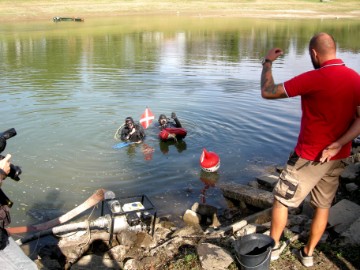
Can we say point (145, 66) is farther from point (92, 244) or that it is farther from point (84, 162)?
point (92, 244)

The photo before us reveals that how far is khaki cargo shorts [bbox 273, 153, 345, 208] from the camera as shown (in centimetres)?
445

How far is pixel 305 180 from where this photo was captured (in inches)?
176

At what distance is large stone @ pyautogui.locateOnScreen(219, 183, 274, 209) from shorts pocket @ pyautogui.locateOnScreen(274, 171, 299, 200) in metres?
2.62

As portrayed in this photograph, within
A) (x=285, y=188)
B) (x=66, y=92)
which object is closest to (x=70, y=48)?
(x=66, y=92)

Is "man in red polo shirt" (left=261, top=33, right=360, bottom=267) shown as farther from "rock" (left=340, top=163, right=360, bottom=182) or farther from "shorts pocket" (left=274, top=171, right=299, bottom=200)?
"rock" (left=340, top=163, right=360, bottom=182)

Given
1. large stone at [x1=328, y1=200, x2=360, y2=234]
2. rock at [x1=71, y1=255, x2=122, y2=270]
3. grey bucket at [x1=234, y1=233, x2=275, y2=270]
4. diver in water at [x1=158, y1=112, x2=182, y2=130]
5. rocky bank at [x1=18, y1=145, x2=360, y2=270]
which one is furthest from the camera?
diver in water at [x1=158, y1=112, x2=182, y2=130]

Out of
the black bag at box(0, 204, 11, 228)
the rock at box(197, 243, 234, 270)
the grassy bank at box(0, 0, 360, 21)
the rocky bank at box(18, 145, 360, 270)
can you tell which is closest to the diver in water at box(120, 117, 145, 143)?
the rocky bank at box(18, 145, 360, 270)

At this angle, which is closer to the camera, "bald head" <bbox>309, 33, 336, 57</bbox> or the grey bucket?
"bald head" <bbox>309, 33, 336, 57</bbox>

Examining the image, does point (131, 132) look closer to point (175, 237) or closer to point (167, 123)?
point (167, 123)

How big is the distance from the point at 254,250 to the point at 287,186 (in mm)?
888

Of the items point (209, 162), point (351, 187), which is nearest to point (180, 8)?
point (209, 162)

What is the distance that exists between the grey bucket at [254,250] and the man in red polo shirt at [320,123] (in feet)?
0.91

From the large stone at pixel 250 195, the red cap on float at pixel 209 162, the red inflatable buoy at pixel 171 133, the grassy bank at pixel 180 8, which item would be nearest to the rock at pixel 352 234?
the large stone at pixel 250 195

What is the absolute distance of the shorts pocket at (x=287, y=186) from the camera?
14.7 feet
